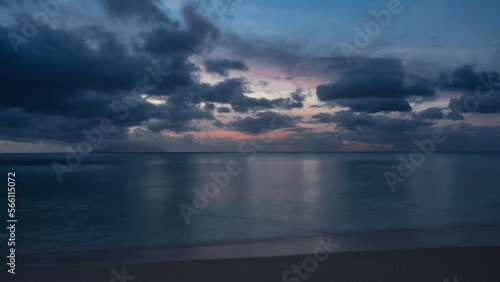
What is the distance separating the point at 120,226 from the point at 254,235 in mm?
6924

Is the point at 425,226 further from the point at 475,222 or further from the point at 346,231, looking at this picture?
the point at 346,231

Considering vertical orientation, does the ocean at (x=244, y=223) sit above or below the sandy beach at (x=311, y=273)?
below

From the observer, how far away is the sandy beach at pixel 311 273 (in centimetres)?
709

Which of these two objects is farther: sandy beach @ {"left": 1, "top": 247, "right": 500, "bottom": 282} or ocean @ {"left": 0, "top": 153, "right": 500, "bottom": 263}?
ocean @ {"left": 0, "top": 153, "right": 500, "bottom": 263}

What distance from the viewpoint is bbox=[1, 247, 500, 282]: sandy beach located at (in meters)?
7.09

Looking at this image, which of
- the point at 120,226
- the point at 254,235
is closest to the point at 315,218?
the point at 254,235

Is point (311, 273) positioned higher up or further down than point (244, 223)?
higher up

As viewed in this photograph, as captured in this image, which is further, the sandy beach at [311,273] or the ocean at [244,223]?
the ocean at [244,223]

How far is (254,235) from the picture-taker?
13328 mm

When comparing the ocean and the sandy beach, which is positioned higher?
the sandy beach

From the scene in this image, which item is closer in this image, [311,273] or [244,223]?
[311,273]

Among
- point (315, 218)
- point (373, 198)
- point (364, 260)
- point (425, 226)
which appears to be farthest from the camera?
point (373, 198)

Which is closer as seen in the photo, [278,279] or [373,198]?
[278,279]

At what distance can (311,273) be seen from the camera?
7.42 meters
